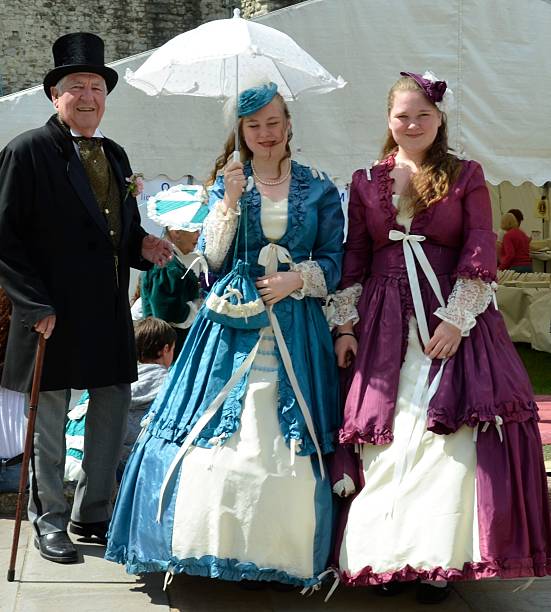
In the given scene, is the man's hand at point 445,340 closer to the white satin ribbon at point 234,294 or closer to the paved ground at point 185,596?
the white satin ribbon at point 234,294

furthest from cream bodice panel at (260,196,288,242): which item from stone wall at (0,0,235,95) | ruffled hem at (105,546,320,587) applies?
stone wall at (0,0,235,95)

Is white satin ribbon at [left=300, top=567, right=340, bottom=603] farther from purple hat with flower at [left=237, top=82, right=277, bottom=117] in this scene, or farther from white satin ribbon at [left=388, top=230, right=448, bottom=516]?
Result: purple hat with flower at [left=237, top=82, right=277, bottom=117]

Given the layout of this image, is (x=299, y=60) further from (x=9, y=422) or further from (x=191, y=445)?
(x=9, y=422)

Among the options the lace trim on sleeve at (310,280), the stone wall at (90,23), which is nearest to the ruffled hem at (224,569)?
the lace trim on sleeve at (310,280)

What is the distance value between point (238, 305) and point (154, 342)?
1202mm

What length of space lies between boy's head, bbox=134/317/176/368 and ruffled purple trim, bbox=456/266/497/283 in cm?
162

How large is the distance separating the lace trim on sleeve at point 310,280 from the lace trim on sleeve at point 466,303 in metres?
0.41

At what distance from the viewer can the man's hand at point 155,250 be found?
3.78 meters

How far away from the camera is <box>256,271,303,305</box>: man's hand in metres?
3.30

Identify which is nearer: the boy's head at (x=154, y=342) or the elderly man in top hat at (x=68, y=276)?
the elderly man in top hat at (x=68, y=276)

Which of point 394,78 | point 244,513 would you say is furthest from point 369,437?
point 394,78

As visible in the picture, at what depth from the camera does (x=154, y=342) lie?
4375mm

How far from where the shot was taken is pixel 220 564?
121 inches

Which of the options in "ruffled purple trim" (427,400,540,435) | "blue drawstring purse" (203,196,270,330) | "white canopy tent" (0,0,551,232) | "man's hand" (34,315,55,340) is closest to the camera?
"ruffled purple trim" (427,400,540,435)
